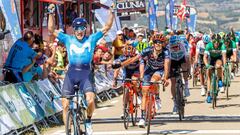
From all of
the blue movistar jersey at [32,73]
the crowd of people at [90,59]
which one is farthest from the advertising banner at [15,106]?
the blue movistar jersey at [32,73]

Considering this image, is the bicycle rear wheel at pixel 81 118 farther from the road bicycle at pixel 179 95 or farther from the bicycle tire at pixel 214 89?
the bicycle tire at pixel 214 89

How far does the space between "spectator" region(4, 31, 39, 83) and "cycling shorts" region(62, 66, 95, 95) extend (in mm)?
4082

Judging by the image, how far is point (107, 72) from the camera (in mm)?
23797

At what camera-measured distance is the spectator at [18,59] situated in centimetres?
1498

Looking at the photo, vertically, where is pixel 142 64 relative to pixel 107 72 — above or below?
above

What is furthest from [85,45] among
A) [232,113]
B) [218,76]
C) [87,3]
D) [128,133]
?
[87,3]

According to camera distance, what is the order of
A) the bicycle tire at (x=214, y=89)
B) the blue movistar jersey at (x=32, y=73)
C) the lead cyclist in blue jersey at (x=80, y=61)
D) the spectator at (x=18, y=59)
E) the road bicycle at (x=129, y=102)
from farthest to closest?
the bicycle tire at (x=214, y=89) → the blue movistar jersey at (x=32, y=73) → the spectator at (x=18, y=59) → the road bicycle at (x=129, y=102) → the lead cyclist in blue jersey at (x=80, y=61)

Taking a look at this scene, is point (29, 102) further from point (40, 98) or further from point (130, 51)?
point (130, 51)

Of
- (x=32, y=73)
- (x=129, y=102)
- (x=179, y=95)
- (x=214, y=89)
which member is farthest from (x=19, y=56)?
(x=214, y=89)

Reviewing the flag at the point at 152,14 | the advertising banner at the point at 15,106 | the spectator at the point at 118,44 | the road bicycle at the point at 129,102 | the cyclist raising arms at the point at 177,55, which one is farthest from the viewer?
the flag at the point at 152,14

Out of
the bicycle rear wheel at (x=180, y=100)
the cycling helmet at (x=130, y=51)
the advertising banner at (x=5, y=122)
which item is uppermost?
the cycling helmet at (x=130, y=51)

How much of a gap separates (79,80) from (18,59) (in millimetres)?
4429

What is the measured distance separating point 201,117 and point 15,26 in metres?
4.88

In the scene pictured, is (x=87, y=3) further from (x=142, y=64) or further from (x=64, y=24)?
(x=142, y=64)
